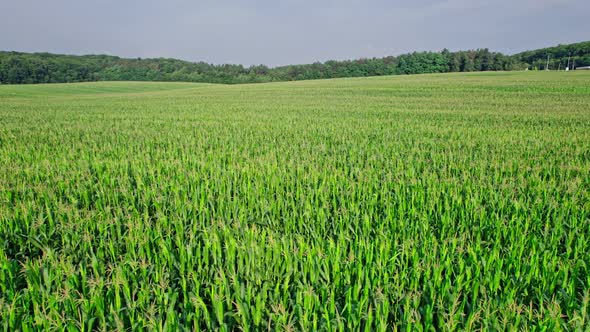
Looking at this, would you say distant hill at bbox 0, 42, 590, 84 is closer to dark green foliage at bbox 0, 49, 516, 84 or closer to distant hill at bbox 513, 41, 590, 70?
dark green foliage at bbox 0, 49, 516, 84

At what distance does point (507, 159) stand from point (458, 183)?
2.17 metres

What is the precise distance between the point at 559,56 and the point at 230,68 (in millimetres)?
120595

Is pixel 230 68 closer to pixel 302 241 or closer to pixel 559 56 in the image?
pixel 302 241

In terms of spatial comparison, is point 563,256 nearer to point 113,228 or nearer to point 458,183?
point 458,183

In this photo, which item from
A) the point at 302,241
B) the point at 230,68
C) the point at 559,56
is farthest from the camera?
the point at 559,56

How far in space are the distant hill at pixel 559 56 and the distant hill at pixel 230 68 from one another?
38.1 meters

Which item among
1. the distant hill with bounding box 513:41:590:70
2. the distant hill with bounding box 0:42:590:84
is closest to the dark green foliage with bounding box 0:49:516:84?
the distant hill with bounding box 0:42:590:84

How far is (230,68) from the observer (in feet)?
357

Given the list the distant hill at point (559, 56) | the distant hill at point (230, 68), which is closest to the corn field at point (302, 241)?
the distant hill at point (230, 68)

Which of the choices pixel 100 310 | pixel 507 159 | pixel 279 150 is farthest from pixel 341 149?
pixel 100 310

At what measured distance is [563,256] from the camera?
2.94m

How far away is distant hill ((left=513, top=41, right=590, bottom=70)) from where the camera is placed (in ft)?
406

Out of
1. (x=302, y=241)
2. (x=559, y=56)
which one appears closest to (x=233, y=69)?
(x=302, y=241)

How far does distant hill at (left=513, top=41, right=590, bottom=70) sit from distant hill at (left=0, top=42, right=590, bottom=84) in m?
38.1
